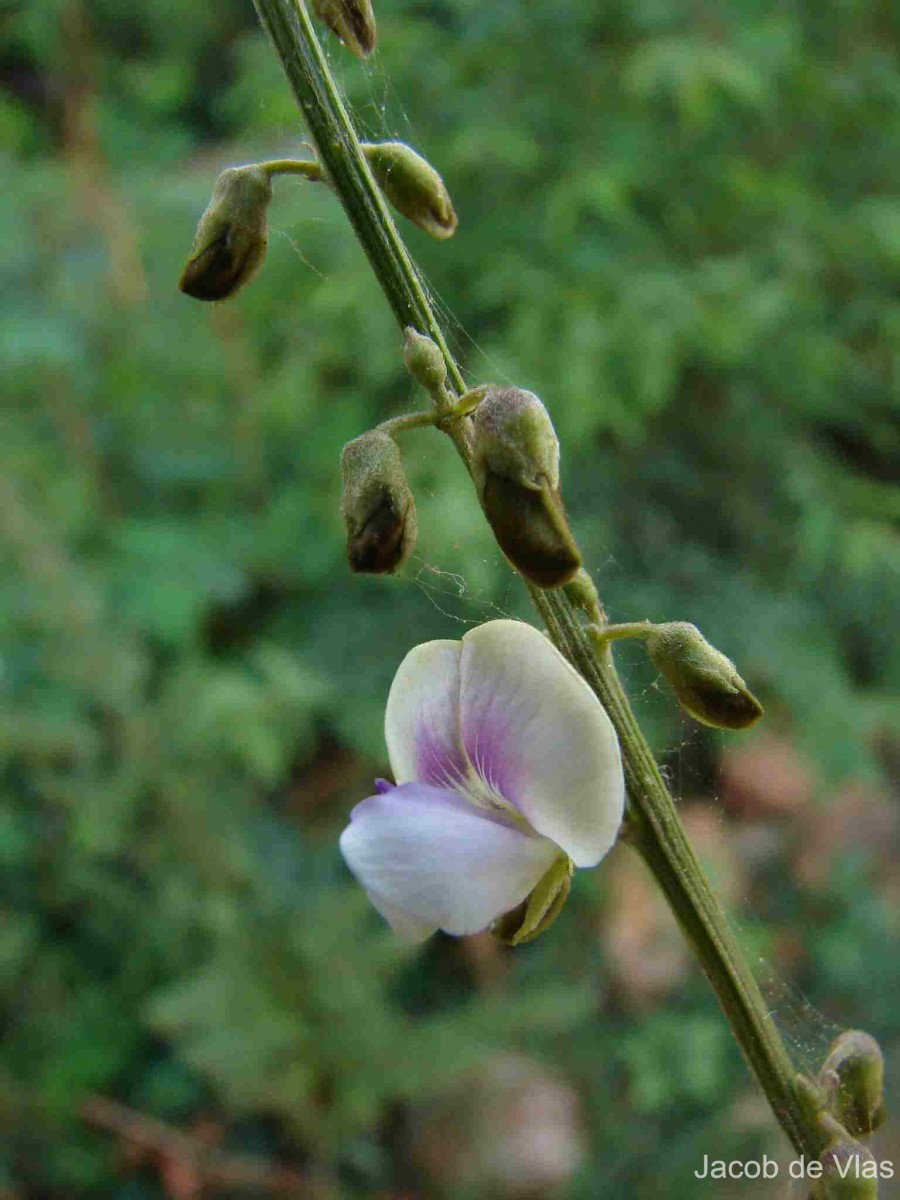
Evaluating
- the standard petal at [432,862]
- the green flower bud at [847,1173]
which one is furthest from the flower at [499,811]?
the green flower bud at [847,1173]

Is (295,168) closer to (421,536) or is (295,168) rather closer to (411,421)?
(411,421)

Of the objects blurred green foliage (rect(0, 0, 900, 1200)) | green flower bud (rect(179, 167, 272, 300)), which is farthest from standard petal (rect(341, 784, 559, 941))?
Result: blurred green foliage (rect(0, 0, 900, 1200))

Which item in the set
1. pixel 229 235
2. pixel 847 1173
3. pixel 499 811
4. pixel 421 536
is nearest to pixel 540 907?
pixel 499 811

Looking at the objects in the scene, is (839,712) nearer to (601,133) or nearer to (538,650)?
(601,133)

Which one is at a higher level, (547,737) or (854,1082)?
(547,737)

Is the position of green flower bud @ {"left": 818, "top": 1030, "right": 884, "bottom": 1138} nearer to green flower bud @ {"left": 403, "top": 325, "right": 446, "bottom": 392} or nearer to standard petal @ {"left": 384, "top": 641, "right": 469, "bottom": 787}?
standard petal @ {"left": 384, "top": 641, "right": 469, "bottom": 787}

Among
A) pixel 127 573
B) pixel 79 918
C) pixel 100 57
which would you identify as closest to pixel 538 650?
pixel 79 918
